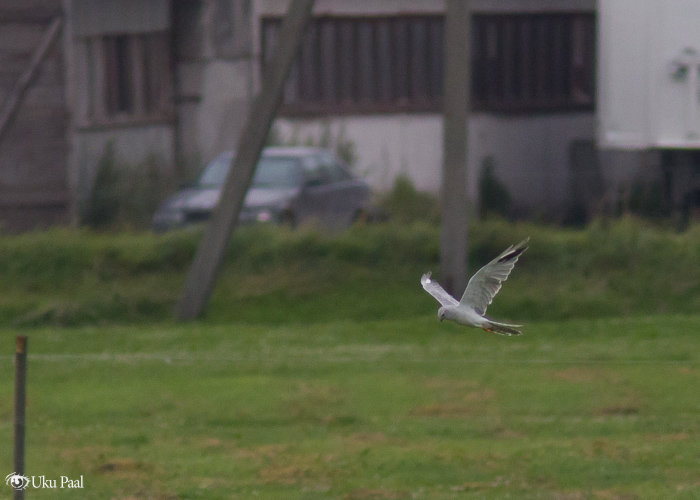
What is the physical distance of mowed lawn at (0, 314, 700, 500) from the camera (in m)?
7.88

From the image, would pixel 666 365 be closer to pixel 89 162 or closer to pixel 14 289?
pixel 14 289

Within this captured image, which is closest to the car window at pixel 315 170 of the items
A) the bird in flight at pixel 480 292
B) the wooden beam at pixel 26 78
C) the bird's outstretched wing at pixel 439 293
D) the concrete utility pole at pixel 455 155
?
the wooden beam at pixel 26 78

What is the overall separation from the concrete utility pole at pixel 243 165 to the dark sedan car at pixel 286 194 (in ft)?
8.62

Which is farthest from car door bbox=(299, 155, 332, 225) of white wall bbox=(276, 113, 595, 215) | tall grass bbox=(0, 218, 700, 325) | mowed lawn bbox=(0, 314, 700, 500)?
mowed lawn bbox=(0, 314, 700, 500)

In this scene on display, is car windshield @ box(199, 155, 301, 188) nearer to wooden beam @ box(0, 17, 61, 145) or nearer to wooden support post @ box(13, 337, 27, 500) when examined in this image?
wooden beam @ box(0, 17, 61, 145)

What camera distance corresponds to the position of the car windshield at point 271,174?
16.7 metres

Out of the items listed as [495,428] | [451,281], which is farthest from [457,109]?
[495,428]

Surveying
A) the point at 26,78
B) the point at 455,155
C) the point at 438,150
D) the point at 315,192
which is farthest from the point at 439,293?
the point at 438,150

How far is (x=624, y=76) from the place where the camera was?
15906 mm

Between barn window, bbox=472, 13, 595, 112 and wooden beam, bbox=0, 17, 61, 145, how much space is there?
639cm

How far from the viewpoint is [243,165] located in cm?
1257

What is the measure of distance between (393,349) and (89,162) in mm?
8437

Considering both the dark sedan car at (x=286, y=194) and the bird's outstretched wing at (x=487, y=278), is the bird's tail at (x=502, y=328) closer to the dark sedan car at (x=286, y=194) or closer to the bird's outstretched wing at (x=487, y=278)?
the bird's outstretched wing at (x=487, y=278)

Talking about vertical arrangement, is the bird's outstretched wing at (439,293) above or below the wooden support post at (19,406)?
above
